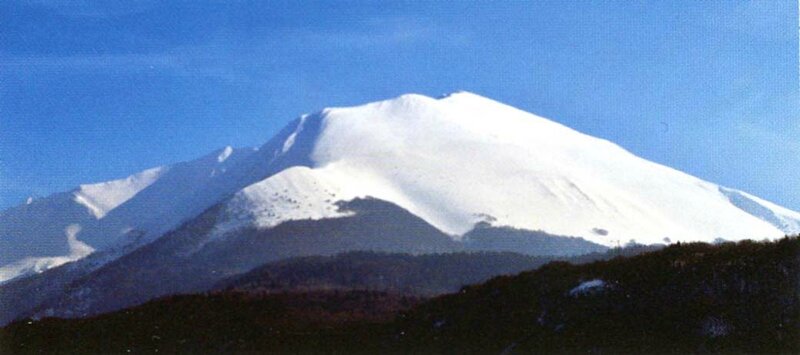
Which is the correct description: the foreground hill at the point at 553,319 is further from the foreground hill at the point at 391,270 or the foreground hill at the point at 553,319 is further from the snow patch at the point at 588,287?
the foreground hill at the point at 391,270

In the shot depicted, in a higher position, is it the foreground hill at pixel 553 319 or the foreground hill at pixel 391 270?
the foreground hill at pixel 391 270

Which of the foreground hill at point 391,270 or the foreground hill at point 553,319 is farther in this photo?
the foreground hill at point 391,270

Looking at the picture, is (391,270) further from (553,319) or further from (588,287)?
(553,319)

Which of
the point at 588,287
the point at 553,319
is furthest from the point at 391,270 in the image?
the point at 553,319

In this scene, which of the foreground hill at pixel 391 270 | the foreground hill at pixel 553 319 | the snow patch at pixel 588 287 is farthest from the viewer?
the foreground hill at pixel 391 270

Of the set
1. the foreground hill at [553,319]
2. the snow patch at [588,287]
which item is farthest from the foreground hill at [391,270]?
the snow patch at [588,287]

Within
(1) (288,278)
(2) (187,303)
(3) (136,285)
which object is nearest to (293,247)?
(3) (136,285)

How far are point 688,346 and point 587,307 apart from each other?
4.06 m

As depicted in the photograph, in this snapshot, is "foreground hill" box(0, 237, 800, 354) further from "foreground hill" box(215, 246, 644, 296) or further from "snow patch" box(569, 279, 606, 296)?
"foreground hill" box(215, 246, 644, 296)

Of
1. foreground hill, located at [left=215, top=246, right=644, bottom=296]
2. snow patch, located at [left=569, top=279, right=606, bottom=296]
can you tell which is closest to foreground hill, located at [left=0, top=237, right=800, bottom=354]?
snow patch, located at [left=569, top=279, right=606, bottom=296]

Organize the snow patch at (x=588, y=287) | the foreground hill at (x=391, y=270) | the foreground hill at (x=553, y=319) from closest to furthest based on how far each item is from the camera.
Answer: the foreground hill at (x=553, y=319)
the snow patch at (x=588, y=287)
the foreground hill at (x=391, y=270)

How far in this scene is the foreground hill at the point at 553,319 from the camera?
23062 millimetres

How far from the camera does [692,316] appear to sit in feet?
77.9

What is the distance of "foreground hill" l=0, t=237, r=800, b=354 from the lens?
75.7 feet
